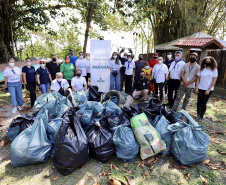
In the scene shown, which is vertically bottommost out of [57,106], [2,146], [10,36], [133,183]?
[133,183]

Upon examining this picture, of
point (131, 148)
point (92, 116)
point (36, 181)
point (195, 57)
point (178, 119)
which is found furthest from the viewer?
point (195, 57)

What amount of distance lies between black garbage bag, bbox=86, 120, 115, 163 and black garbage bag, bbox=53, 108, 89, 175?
0.13 m

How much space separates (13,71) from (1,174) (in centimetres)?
302

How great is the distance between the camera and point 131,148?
259 cm

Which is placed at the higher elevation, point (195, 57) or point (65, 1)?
point (65, 1)

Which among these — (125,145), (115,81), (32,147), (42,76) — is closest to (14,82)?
(42,76)

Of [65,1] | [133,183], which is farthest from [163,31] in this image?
[133,183]

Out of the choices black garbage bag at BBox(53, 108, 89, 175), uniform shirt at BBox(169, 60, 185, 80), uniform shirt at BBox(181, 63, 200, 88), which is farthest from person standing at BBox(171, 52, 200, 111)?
black garbage bag at BBox(53, 108, 89, 175)

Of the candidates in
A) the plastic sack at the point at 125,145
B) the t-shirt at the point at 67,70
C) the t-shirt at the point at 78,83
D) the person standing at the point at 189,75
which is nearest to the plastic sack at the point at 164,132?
the plastic sack at the point at 125,145

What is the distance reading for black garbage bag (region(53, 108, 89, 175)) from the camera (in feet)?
7.54

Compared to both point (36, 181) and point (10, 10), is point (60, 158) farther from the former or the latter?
point (10, 10)

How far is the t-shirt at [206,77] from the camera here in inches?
145

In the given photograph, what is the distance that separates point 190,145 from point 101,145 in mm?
1413

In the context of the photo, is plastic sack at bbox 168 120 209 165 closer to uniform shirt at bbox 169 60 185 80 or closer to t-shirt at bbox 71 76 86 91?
uniform shirt at bbox 169 60 185 80
